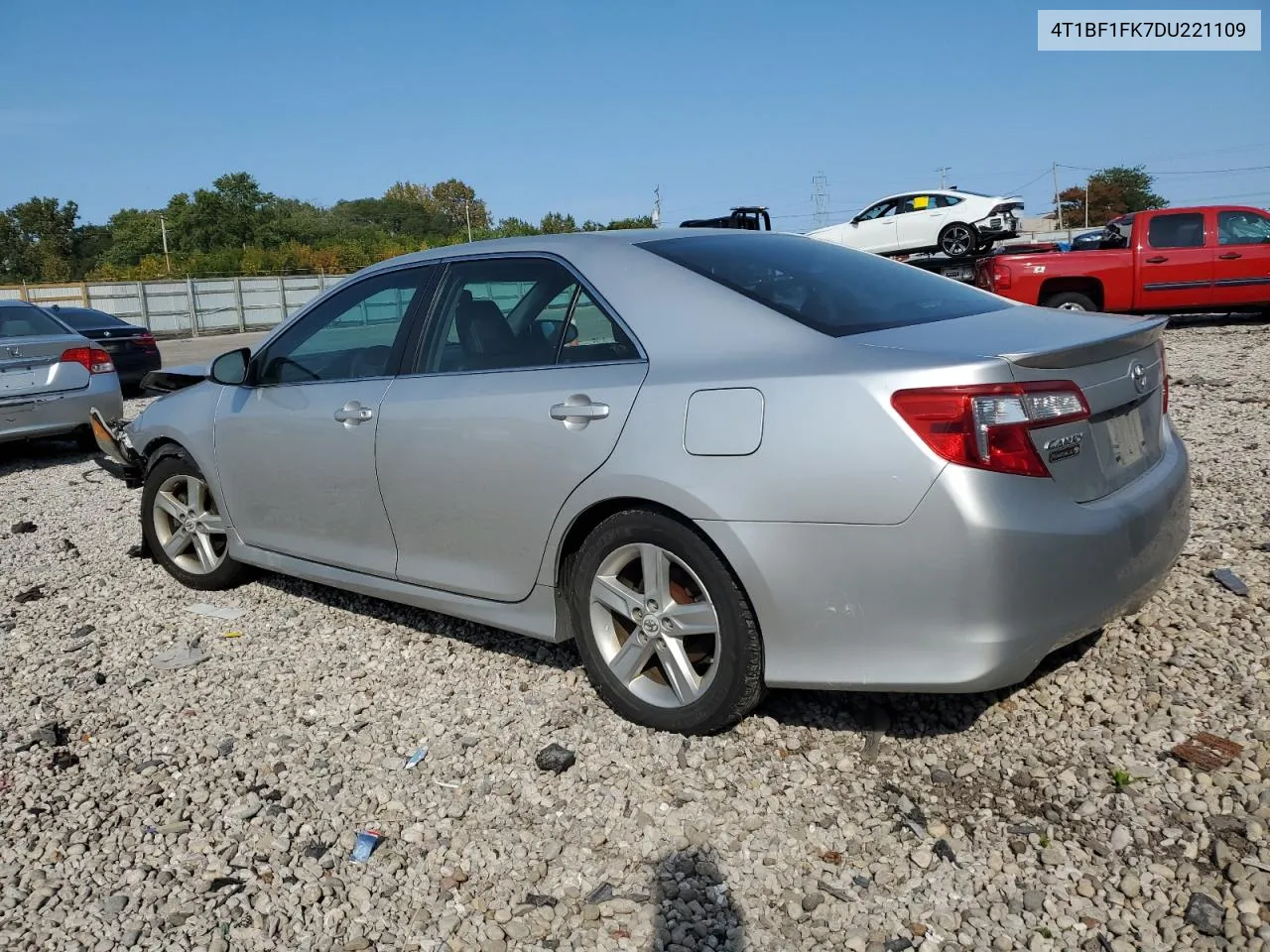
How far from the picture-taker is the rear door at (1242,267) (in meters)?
14.5

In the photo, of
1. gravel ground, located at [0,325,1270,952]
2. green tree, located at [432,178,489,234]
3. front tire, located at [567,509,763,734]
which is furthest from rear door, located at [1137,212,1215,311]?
green tree, located at [432,178,489,234]

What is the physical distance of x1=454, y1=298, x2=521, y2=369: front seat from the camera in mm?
3795

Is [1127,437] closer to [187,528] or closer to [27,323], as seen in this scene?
[187,528]

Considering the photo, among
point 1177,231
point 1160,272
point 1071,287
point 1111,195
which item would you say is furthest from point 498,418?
point 1111,195

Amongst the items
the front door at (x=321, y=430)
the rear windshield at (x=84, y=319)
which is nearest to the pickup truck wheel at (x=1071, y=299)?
the front door at (x=321, y=430)

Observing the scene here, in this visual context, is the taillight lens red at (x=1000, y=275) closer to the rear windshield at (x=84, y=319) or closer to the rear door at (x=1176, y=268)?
the rear door at (x=1176, y=268)

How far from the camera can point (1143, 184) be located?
7238 centimetres

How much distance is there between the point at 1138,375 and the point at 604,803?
2037 millimetres

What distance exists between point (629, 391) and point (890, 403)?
34.1 inches

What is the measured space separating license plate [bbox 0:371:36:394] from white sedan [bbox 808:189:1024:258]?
13.9 m

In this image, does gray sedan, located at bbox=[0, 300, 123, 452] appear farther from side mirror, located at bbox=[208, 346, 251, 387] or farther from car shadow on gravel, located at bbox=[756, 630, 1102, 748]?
car shadow on gravel, located at bbox=[756, 630, 1102, 748]

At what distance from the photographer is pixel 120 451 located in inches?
232

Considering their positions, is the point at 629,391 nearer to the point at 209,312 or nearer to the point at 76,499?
the point at 76,499

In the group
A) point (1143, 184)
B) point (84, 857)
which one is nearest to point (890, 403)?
point (84, 857)
